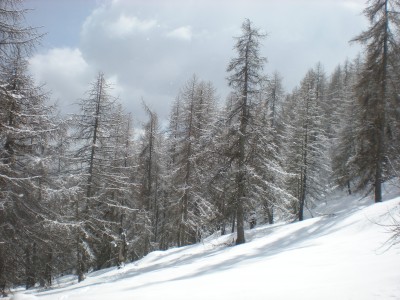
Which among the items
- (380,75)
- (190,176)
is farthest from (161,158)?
(380,75)

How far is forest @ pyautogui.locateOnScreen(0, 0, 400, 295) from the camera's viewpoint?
1100 centimetres

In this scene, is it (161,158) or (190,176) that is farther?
(161,158)

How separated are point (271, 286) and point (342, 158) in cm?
2812

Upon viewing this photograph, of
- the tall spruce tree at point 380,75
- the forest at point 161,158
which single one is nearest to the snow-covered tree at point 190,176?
the forest at point 161,158

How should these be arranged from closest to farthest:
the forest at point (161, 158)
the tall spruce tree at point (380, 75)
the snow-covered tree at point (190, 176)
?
the forest at point (161, 158) < the tall spruce tree at point (380, 75) < the snow-covered tree at point (190, 176)

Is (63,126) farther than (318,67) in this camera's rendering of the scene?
No

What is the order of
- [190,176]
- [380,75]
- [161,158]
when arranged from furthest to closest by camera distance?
1. [161,158]
2. [190,176]
3. [380,75]

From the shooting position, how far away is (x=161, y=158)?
91.6 feet

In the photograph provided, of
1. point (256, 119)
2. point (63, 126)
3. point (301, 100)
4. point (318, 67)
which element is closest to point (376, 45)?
point (256, 119)

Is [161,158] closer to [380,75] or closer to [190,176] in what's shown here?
[190,176]

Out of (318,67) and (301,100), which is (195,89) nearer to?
(301,100)

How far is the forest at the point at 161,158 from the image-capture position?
1100 centimetres

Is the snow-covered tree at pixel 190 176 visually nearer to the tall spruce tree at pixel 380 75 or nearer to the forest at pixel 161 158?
the forest at pixel 161 158

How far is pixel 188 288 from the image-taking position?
21.5 feet
